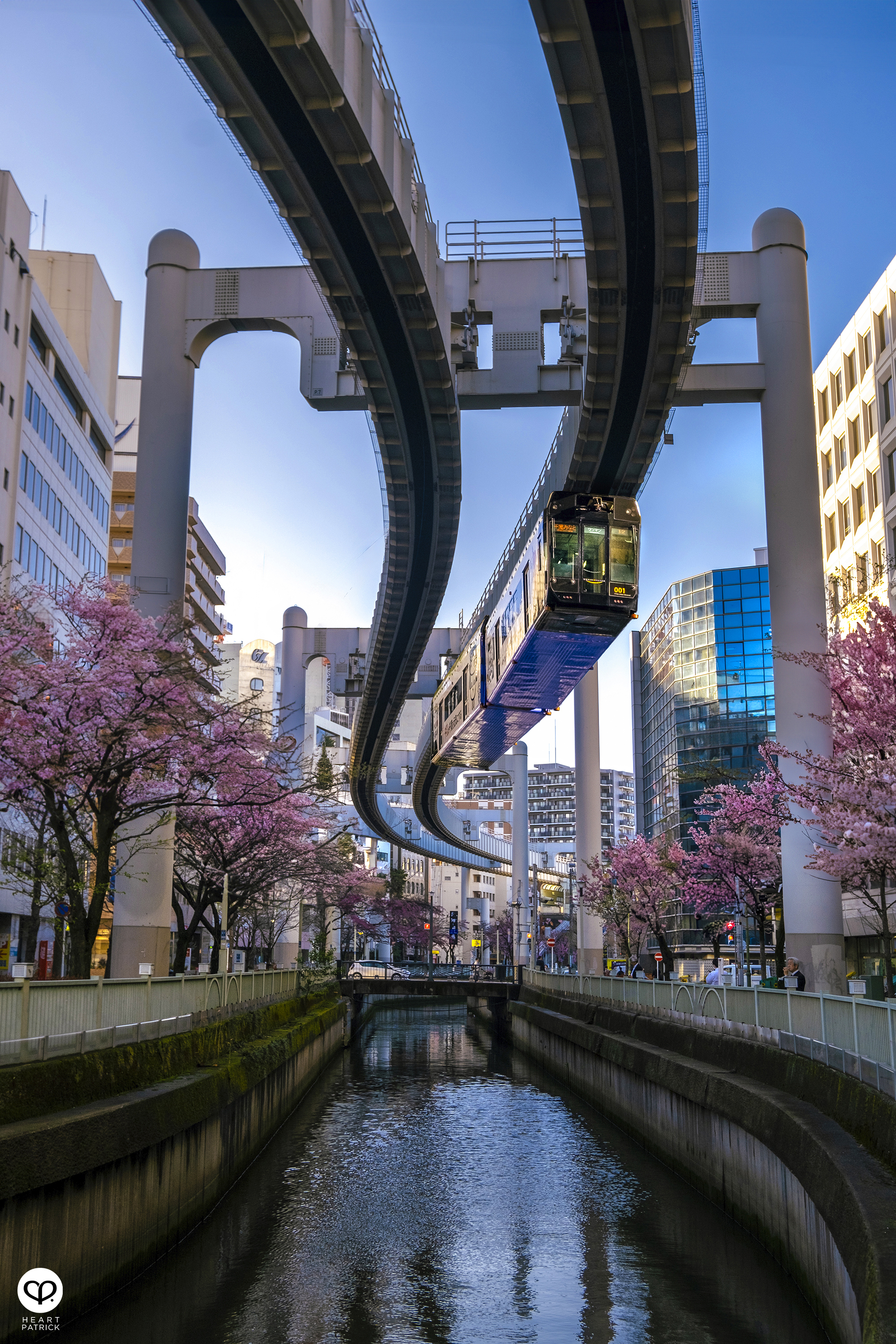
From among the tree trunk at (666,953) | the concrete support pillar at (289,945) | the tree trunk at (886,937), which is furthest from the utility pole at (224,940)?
the concrete support pillar at (289,945)

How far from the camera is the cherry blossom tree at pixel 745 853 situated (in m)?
37.0

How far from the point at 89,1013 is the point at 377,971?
277 feet

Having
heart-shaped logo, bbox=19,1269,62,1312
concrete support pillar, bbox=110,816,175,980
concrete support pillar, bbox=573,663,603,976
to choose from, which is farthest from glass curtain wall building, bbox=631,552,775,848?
heart-shaped logo, bbox=19,1269,62,1312

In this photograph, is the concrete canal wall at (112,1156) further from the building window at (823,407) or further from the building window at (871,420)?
the building window at (823,407)

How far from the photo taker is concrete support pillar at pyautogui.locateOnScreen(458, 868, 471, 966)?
15300 centimetres

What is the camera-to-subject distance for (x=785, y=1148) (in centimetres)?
1358

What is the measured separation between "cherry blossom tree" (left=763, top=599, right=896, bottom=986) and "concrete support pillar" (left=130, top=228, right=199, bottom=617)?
1283cm

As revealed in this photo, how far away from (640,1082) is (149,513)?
→ 1547cm

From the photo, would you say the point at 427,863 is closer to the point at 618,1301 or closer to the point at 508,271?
the point at 508,271

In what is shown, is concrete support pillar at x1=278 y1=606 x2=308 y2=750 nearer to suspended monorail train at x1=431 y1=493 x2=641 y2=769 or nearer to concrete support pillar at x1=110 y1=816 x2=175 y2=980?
suspended monorail train at x1=431 y1=493 x2=641 y2=769

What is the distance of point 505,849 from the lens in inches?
4855

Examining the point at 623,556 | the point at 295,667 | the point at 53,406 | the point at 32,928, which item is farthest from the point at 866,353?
the point at 32,928

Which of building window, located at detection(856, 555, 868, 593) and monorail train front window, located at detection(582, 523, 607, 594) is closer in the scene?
monorail train front window, located at detection(582, 523, 607, 594)

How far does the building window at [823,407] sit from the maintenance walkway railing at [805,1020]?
103 feet
